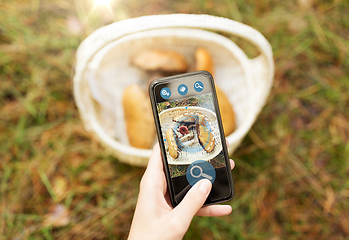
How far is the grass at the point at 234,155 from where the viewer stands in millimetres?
915

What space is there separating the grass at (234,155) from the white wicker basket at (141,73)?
0.19 meters

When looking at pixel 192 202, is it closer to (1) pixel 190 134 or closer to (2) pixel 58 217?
(1) pixel 190 134

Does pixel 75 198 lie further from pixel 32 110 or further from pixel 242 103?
pixel 242 103

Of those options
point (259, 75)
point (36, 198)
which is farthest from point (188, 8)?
point (36, 198)

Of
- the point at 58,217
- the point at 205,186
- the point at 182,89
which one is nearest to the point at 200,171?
the point at 205,186

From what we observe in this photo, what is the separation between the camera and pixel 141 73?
0.95 m

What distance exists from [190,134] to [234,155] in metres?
0.47

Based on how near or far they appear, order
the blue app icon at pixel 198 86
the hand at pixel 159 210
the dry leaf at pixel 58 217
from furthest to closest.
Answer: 1. the dry leaf at pixel 58 217
2. the blue app icon at pixel 198 86
3. the hand at pixel 159 210

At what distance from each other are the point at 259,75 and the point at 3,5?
3.68 ft

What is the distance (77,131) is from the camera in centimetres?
97

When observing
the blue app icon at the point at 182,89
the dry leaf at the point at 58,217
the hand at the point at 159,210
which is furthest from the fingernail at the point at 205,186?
the dry leaf at the point at 58,217

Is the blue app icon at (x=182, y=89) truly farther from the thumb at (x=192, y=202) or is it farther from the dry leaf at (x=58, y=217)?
the dry leaf at (x=58, y=217)

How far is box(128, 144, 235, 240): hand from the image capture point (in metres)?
0.46

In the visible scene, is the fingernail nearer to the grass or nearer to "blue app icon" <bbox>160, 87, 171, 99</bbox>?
"blue app icon" <bbox>160, 87, 171, 99</bbox>
